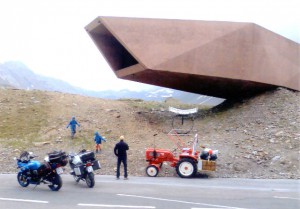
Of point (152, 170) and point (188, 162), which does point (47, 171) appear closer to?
point (152, 170)

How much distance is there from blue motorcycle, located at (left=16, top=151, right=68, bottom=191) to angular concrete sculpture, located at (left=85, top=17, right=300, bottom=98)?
26.5ft

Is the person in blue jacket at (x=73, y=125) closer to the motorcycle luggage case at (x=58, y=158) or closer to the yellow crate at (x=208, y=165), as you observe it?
the motorcycle luggage case at (x=58, y=158)

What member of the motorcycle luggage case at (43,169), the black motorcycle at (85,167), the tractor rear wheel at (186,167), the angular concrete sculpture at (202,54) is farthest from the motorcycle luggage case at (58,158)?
the angular concrete sculpture at (202,54)

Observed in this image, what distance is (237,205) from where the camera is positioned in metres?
7.86

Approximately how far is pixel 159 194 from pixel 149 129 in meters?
A: 8.98

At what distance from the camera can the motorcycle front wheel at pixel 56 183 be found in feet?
31.5

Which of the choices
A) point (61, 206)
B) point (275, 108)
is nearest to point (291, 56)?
point (275, 108)

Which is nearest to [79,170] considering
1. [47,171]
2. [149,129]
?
[47,171]

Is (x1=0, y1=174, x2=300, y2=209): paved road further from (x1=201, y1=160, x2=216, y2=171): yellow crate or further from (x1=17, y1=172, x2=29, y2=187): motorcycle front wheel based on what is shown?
(x1=201, y1=160, x2=216, y2=171): yellow crate

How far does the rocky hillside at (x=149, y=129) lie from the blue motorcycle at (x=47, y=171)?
3.69 meters

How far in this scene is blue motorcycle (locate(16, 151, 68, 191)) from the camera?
9.68 metres

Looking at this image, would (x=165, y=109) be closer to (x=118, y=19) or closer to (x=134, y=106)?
(x=134, y=106)

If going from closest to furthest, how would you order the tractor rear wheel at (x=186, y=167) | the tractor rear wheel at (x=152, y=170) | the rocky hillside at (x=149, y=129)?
the tractor rear wheel at (x=186, y=167)
the tractor rear wheel at (x=152, y=170)
the rocky hillside at (x=149, y=129)

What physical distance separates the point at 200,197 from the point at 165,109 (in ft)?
44.4
